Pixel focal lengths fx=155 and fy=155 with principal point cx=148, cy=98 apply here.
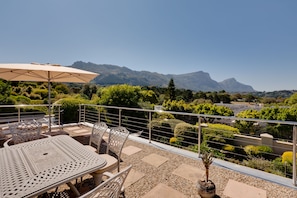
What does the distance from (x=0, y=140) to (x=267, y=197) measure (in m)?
5.38

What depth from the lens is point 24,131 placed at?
2.79 meters

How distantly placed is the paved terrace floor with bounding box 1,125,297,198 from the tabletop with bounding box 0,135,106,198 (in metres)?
0.80

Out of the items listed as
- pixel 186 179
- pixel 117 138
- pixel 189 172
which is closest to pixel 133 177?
pixel 117 138

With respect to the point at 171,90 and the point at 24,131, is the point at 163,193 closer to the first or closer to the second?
the point at 24,131

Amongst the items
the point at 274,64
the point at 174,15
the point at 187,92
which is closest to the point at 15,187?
the point at 174,15

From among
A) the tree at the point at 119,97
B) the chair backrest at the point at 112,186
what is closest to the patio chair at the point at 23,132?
the chair backrest at the point at 112,186

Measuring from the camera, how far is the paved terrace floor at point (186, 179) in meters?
2.13

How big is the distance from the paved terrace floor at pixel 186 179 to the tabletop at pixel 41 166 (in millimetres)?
803

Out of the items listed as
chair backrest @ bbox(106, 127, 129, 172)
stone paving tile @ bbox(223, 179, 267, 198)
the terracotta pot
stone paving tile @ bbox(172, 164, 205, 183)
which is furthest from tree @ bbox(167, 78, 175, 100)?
the terracotta pot

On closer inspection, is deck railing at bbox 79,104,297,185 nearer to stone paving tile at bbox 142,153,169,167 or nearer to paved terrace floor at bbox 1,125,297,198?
paved terrace floor at bbox 1,125,297,198

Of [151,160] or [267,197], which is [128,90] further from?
[267,197]

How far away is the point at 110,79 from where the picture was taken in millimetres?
124250

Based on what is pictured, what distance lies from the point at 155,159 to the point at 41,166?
7.35ft

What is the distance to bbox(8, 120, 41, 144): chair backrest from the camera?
2.66 m
